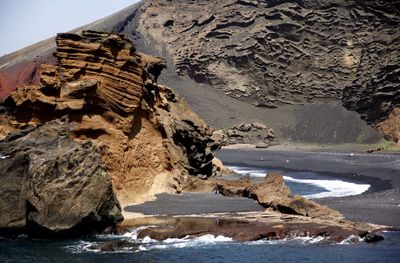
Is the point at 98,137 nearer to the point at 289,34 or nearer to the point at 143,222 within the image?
the point at 143,222

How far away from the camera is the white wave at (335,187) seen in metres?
52.8

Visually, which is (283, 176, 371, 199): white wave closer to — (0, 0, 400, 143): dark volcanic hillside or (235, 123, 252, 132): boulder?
(235, 123, 252, 132): boulder

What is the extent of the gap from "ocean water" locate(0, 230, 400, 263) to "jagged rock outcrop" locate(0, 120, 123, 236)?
5.20 feet

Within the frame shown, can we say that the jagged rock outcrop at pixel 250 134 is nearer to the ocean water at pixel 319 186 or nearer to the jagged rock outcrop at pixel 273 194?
the ocean water at pixel 319 186

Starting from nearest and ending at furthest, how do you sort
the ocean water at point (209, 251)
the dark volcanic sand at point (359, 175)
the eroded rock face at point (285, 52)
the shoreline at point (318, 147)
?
the ocean water at point (209, 251) < the dark volcanic sand at point (359, 175) < the shoreline at point (318, 147) < the eroded rock face at point (285, 52)

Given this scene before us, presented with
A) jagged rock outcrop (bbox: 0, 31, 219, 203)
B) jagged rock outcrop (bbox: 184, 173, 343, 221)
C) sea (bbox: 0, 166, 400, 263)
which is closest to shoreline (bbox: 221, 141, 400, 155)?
jagged rock outcrop (bbox: 184, 173, 343, 221)

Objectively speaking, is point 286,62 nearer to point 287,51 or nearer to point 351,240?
point 287,51

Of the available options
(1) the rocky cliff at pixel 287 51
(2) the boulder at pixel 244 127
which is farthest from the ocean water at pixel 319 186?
(1) the rocky cliff at pixel 287 51

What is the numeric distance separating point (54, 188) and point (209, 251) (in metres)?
10.5

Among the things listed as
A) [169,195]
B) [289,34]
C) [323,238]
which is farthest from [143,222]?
[289,34]

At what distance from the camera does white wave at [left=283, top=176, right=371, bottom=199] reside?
52750 mm

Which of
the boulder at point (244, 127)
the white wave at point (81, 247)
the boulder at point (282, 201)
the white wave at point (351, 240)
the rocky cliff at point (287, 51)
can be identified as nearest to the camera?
the white wave at point (81, 247)

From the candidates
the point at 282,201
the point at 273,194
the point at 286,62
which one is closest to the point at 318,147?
the point at 286,62

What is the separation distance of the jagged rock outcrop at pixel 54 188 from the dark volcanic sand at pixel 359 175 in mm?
18550
